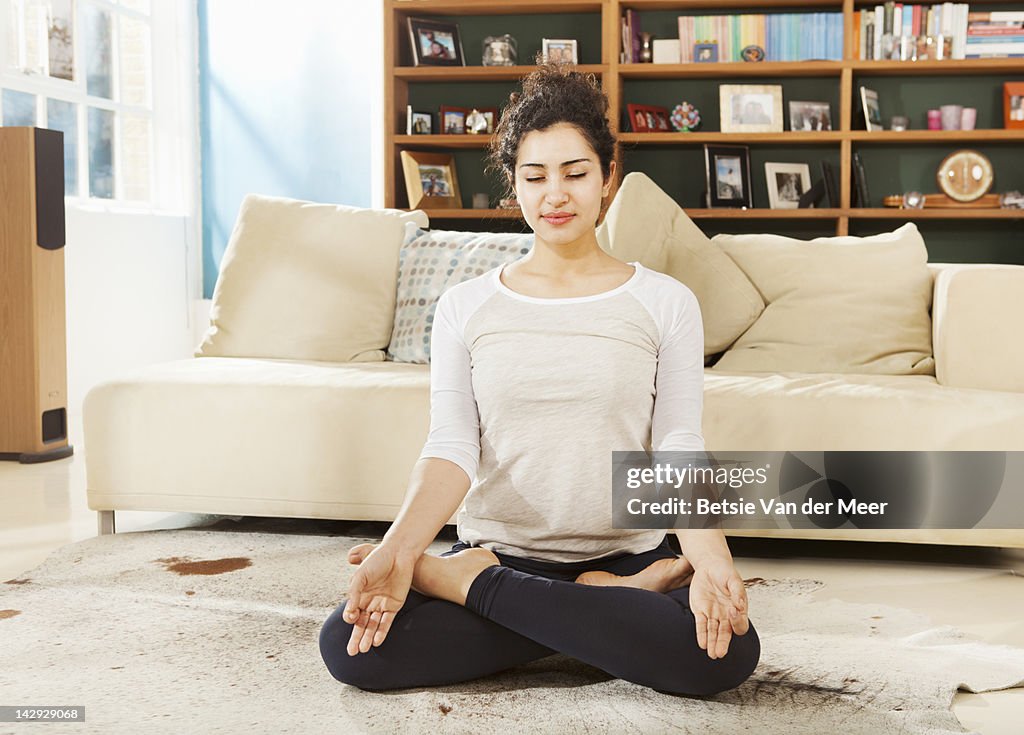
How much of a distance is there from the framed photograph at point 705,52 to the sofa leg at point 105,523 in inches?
127

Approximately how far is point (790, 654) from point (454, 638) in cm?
57

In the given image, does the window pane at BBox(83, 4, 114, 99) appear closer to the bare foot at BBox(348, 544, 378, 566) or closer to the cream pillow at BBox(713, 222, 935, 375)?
the cream pillow at BBox(713, 222, 935, 375)

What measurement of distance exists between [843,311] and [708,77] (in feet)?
8.14

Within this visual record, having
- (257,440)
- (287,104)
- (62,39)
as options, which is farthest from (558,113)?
(287,104)

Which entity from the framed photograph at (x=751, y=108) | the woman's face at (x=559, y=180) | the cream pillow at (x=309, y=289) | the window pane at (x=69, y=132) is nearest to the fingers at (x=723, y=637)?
the woman's face at (x=559, y=180)

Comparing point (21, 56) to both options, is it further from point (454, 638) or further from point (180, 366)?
point (454, 638)

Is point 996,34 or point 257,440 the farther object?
point 996,34

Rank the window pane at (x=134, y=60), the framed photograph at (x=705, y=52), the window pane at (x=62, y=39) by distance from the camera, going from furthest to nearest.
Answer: the window pane at (x=134, y=60)
the framed photograph at (x=705, y=52)
the window pane at (x=62, y=39)

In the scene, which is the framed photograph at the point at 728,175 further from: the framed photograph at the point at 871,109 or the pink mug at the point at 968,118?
the pink mug at the point at 968,118

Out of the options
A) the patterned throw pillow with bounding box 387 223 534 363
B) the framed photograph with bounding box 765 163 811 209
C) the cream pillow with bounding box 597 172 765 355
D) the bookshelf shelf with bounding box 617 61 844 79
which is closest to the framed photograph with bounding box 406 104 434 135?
the bookshelf shelf with bounding box 617 61 844 79

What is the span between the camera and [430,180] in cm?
522

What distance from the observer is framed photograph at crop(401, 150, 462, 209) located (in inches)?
203

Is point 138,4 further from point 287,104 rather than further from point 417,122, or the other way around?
point 417,122

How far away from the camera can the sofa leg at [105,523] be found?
109 inches
